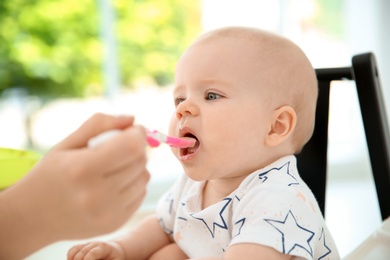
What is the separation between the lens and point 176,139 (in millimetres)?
723

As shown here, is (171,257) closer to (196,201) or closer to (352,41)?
(196,201)

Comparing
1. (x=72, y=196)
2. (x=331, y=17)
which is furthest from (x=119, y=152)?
(x=331, y=17)

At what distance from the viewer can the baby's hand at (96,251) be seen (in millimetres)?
844

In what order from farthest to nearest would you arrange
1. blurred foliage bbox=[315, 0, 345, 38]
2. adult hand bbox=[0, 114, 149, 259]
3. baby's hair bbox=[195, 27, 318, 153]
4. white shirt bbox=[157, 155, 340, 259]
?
1. blurred foliage bbox=[315, 0, 345, 38]
2. baby's hair bbox=[195, 27, 318, 153]
3. white shirt bbox=[157, 155, 340, 259]
4. adult hand bbox=[0, 114, 149, 259]

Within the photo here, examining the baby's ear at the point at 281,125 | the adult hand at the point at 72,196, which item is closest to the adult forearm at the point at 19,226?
the adult hand at the point at 72,196

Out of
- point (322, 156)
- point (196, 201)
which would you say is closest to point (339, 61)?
point (322, 156)

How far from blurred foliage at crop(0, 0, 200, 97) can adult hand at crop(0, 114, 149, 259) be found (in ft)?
11.4

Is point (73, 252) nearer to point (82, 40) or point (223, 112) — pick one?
point (223, 112)

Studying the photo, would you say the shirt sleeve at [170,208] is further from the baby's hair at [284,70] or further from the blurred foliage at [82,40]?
the blurred foliage at [82,40]

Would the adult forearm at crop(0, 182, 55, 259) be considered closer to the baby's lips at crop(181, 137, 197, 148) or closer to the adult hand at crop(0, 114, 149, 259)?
Result: the adult hand at crop(0, 114, 149, 259)

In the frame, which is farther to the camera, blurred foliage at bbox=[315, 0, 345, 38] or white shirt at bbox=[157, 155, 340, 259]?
blurred foliage at bbox=[315, 0, 345, 38]

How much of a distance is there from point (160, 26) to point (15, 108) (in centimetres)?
129

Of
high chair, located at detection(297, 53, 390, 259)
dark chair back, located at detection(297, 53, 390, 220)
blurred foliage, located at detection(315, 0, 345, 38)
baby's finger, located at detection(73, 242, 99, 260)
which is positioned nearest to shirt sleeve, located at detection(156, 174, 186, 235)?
baby's finger, located at detection(73, 242, 99, 260)

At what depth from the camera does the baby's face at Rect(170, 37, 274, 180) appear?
2.52 feet
